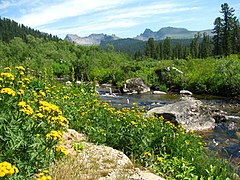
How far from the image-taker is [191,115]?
12.8m

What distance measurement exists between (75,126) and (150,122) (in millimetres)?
1832

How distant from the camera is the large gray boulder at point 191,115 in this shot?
40.0 ft

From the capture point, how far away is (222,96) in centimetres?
2200

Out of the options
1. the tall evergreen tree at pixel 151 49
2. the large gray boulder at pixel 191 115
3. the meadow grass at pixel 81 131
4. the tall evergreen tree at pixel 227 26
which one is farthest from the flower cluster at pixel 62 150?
the tall evergreen tree at pixel 151 49

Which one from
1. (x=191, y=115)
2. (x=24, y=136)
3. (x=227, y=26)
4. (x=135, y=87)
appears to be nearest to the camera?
(x=24, y=136)

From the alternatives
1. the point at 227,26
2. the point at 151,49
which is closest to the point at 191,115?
the point at 227,26

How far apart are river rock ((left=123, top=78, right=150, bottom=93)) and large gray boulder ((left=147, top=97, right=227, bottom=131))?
12.3 m

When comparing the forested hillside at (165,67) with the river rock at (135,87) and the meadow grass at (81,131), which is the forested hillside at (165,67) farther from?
the meadow grass at (81,131)

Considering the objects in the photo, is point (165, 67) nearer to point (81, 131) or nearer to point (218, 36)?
point (81, 131)

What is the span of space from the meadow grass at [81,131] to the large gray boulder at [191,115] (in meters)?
4.33

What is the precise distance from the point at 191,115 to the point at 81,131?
22.7 feet

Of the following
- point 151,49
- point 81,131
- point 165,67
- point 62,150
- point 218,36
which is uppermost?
point 218,36

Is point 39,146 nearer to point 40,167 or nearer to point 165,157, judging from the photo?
point 40,167

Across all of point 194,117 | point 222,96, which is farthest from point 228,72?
point 194,117
